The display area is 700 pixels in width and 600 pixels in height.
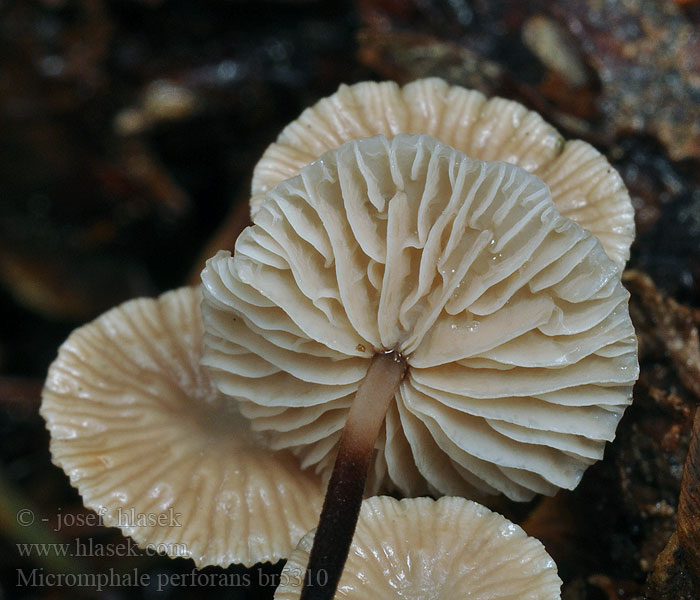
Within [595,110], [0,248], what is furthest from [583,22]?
[0,248]

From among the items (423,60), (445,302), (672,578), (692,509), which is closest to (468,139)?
(445,302)

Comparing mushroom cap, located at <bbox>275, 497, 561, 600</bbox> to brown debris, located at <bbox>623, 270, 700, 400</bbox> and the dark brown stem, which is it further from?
brown debris, located at <bbox>623, 270, 700, 400</bbox>

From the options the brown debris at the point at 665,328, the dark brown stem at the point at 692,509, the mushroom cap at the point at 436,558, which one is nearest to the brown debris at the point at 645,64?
the brown debris at the point at 665,328

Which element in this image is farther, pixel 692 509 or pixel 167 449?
pixel 167 449

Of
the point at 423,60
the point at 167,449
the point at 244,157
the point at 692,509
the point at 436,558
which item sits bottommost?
the point at 436,558

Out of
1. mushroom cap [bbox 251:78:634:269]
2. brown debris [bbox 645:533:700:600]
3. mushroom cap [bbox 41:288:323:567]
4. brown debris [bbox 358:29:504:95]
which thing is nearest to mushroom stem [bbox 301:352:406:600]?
mushroom cap [bbox 41:288:323:567]

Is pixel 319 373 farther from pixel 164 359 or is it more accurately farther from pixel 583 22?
pixel 583 22

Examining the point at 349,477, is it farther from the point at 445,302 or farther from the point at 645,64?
the point at 645,64
